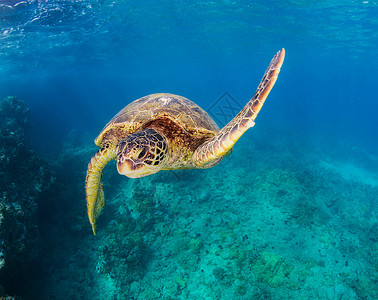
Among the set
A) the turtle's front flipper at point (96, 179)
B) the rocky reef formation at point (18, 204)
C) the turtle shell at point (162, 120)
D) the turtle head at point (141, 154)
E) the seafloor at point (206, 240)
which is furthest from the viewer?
the seafloor at point (206, 240)

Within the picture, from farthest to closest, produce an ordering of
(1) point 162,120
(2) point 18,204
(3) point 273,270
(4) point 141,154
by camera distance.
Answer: (3) point 273,270 < (2) point 18,204 < (1) point 162,120 < (4) point 141,154

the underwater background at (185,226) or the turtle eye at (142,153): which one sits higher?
the turtle eye at (142,153)

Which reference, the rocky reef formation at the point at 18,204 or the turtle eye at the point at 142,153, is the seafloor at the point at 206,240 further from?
the turtle eye at the point at 142,153

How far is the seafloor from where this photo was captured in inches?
176

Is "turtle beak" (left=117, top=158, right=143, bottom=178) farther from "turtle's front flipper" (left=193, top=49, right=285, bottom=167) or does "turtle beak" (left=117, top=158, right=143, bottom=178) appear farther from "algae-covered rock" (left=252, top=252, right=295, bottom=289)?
"algae-covered rock" (left=252, top=252, right=295, bottom=289)

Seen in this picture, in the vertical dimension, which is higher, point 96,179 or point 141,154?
point 141,154

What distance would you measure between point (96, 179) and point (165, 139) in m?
2.00

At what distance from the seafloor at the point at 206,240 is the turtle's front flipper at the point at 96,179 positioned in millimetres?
1536

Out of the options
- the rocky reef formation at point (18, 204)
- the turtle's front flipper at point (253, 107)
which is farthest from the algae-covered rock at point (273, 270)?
the rocky reef formation at point (18, 204)

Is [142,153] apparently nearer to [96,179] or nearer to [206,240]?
[96,179]

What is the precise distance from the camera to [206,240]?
5.46 m

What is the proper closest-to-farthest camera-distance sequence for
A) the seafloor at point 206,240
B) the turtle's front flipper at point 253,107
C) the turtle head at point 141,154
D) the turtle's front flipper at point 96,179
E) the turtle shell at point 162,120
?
the turtle's front flipper at point 253,107 < the turtle head at point 141,154 < the turtle shell at point 162,120 < the turtle's front flipper at point 96,179 < the seafloor at point 206,240

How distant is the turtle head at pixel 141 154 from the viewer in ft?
7.13

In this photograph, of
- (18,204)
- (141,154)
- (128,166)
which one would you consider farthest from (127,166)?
(18,204)
